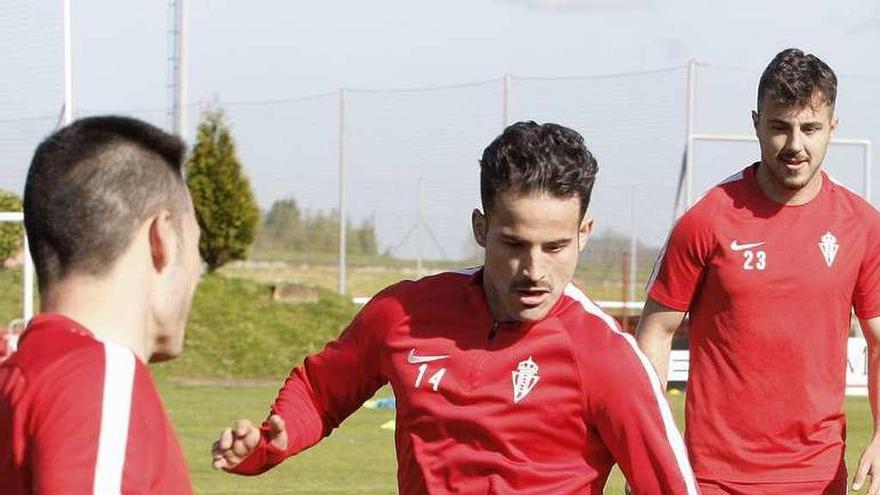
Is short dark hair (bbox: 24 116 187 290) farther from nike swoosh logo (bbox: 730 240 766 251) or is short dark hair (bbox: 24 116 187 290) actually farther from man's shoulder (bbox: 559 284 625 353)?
nike swoosh logo (bbox: 730 240 766 251)

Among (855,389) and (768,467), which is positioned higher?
(768,467)

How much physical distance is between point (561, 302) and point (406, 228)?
23.3 metres

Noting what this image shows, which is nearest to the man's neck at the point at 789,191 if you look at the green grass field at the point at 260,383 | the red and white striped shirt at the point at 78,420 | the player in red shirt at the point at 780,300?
the player in red shirt at the point at 780,300

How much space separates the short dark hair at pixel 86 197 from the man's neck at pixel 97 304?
0.9 inches

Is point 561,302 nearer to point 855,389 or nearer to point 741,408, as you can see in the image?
point 741,408

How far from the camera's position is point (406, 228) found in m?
27.8

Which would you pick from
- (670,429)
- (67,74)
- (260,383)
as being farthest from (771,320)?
(260,383)

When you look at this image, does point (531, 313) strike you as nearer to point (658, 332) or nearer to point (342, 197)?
point (658, 332)

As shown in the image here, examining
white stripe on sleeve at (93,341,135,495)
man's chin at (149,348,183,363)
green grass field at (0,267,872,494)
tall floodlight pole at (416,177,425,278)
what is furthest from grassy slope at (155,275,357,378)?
white stripe on sleeve at (93,341,135,495)

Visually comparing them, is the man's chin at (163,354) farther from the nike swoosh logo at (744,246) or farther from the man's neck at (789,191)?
the man's neck at (789,191)

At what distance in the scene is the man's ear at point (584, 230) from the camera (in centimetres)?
451

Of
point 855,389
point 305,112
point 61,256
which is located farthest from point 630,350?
point 305,112

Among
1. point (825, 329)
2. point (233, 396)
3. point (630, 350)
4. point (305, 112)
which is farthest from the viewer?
point (305, 112)

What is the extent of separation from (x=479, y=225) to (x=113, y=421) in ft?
6.24
